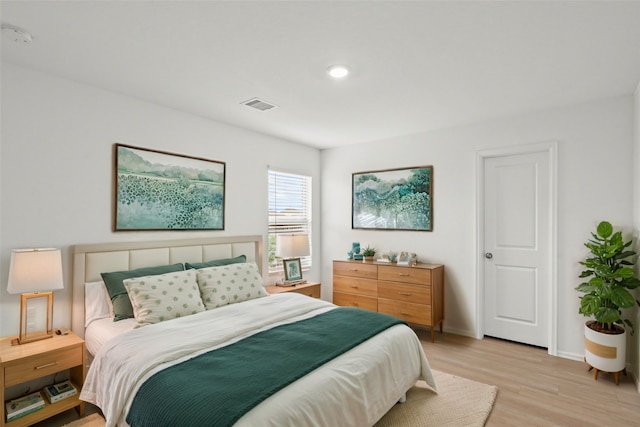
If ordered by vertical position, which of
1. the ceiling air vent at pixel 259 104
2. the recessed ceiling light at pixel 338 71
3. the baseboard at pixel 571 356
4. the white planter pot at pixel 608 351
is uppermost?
the recessed ceiling light at pixel 338 71

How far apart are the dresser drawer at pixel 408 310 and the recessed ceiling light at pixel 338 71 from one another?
266 cm

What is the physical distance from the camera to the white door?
3611 mm

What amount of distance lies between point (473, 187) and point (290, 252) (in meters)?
2.33

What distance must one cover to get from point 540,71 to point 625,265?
1991 millimetres

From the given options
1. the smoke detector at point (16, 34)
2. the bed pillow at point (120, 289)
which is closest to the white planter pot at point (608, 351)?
the bed pillow at point (120, 289)

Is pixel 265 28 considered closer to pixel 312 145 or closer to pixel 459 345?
pixel 312 145

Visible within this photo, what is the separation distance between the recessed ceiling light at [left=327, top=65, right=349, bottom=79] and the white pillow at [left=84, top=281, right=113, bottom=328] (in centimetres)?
252

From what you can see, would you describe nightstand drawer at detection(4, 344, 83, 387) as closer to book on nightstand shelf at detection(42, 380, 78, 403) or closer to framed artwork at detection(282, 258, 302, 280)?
book on nightstand shelf at detection(42, 380, 78, 403)

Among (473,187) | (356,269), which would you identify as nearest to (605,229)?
(473,187)

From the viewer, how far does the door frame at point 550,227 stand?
3.44 meters

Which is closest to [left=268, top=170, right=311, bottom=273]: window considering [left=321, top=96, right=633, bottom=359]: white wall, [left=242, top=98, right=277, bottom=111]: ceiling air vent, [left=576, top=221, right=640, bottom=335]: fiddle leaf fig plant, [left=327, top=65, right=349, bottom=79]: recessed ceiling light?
[left=321, top=96, right=633, bottom=359]: white wall

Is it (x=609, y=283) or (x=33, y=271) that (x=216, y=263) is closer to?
(x=33, y=271)

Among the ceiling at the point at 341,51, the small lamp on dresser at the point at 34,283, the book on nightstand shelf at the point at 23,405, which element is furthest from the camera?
the small lamp on dresser at the point at 34,283

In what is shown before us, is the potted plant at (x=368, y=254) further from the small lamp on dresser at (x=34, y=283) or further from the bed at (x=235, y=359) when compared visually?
the small lamp on dresser at (x=34, y=283)
